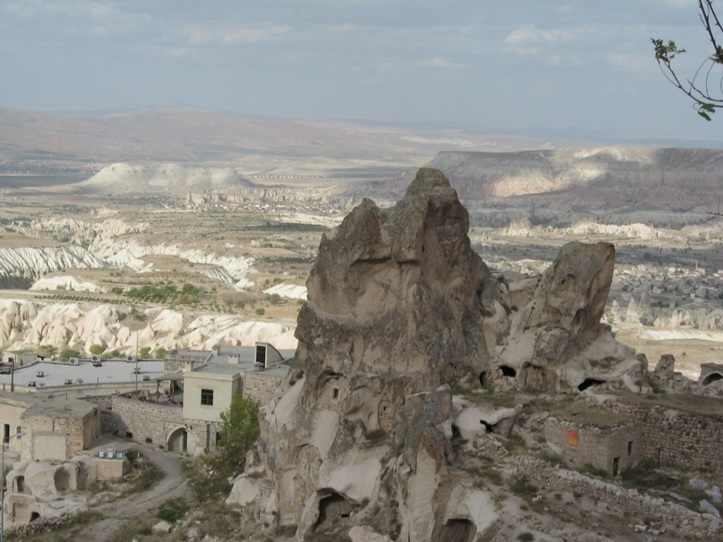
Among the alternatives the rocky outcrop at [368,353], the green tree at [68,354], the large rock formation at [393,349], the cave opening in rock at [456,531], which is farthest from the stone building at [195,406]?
the green tree at [68,354]

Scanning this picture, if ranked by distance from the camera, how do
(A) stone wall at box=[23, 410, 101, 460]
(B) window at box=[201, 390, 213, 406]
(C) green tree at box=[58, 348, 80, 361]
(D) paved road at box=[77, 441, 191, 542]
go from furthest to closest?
(C) green tree at box=[58, 348, 80, 361], (B) window at box=[201, 390, 213, 406], (A) stone wall at box=[23, 410, 101, 460], (D) paved road at box=[77, 441, 191, 542]

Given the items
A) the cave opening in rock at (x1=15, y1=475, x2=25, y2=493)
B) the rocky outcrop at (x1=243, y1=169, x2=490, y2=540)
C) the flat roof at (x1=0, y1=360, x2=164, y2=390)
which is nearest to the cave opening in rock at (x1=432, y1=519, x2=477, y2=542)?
the rocky outcrop at (x1=243, y1=169, x2=490, y2=540)

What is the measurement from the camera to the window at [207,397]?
43.8 m

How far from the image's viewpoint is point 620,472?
1158 inches

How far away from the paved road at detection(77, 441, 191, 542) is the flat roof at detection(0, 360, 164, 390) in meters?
7.31

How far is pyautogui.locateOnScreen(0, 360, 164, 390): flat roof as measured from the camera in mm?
48812

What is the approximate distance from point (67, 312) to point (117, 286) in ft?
55.3

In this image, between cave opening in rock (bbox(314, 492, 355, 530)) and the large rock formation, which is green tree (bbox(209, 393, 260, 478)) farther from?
cave opening in rock (bbox(314, 492, 355, 530))

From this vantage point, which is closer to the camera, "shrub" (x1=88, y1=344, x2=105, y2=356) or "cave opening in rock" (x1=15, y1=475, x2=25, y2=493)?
"cave opening in rock" (x1=15, y1=475, x2=25, y2=493)

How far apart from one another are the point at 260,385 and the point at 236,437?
10.2 ft

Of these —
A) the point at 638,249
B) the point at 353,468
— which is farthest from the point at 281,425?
the point at 638,249

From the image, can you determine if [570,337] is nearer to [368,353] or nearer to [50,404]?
[368,353]

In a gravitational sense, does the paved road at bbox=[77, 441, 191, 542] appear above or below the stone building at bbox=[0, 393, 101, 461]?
below

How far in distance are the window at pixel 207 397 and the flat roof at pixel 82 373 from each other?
236 inches
